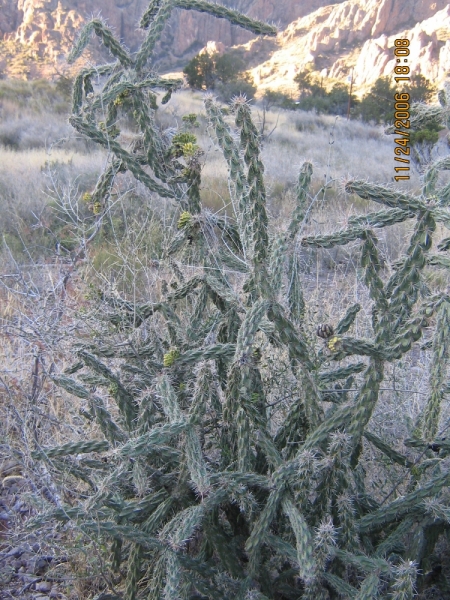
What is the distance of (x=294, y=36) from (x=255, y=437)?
67.6m

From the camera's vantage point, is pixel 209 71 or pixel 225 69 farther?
pixel 225 69

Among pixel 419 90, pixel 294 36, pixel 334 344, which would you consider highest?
pixel 294 36

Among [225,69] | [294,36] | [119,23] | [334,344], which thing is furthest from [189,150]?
[294,36]

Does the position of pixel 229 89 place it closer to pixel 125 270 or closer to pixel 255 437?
pixel 125 270

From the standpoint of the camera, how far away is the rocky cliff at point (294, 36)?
4153cm

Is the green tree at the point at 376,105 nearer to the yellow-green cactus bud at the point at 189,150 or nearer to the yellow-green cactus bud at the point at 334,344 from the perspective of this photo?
the yellow-green cactus bud at the point at 189,150

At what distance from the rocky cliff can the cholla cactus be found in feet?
127

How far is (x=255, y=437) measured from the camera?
202cm

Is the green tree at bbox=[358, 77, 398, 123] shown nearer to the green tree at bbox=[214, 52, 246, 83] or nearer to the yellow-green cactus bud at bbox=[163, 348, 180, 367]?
the green tree at bbox=[214, 52, 246, 83]

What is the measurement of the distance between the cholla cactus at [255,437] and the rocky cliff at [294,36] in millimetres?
38605

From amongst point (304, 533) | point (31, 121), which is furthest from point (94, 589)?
point (31, 121)

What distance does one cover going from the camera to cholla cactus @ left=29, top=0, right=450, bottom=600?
5.24 feet

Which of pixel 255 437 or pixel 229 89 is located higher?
pixel 229 89

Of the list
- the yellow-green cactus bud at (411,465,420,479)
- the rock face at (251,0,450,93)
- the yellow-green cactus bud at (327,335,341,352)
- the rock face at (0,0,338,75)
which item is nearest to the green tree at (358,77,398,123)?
the rock face at (0,0,338,75)
